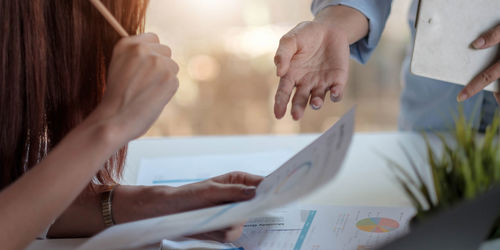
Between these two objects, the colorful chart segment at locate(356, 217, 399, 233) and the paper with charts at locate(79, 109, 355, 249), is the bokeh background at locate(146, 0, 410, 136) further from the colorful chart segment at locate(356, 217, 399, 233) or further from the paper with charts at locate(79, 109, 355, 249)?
the paper with charts at locate(79, 109, 355, 249)

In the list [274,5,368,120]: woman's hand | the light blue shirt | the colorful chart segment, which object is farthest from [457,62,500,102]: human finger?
the colorful chart segment

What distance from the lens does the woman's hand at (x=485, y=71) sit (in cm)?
80

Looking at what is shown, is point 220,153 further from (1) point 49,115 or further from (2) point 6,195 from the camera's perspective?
(2) point 6,195

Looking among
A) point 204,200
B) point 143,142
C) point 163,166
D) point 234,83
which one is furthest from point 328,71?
point 234,83

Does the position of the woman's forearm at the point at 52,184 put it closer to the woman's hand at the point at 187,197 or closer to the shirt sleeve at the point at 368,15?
the woman's hand at the point at 187,197

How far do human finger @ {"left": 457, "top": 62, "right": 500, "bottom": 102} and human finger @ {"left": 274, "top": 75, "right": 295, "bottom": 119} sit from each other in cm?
34

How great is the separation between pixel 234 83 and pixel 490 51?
7.54 ft

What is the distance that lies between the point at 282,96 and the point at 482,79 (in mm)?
391

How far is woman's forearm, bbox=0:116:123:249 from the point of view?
0.49 meters

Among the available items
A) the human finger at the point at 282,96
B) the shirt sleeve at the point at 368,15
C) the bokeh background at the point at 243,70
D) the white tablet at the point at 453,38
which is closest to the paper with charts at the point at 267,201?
the human finger at the point at 282,96

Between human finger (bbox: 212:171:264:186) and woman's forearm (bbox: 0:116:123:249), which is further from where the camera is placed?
human finger (bbox: 212:171:264:186)

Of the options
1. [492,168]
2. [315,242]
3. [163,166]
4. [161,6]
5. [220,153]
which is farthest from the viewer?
[161,6]

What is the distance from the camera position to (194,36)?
3035mm

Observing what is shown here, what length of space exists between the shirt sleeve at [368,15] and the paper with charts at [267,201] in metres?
0.49
